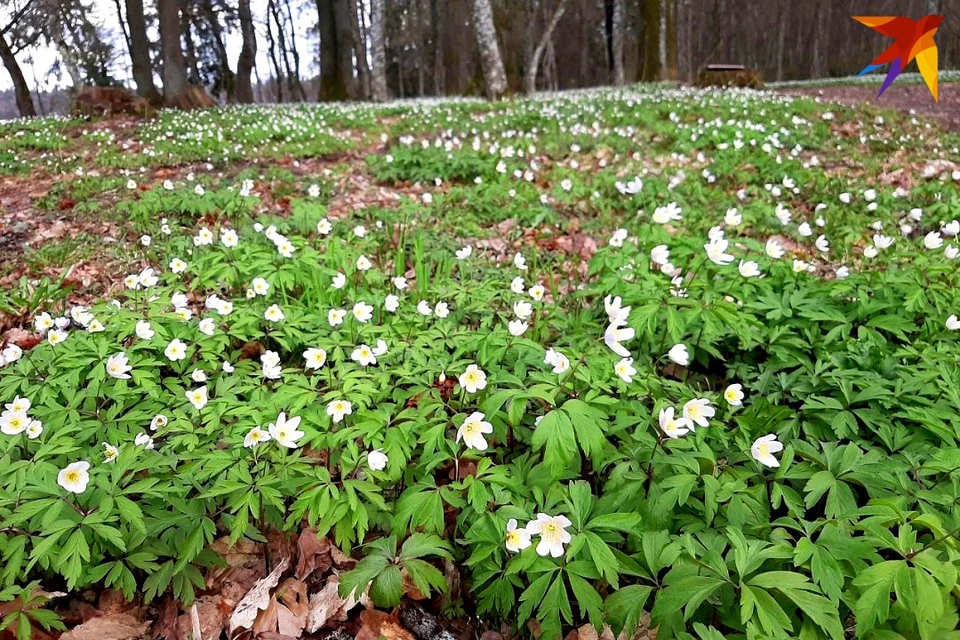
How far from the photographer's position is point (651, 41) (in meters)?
18.0

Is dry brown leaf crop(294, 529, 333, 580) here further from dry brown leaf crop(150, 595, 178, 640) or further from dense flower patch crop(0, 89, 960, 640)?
dry brown leaf crop(150, 595, 178, 640)

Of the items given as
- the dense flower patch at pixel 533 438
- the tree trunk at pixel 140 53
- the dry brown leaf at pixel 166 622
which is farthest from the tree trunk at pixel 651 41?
the dry brown leaf at pixel 166 622

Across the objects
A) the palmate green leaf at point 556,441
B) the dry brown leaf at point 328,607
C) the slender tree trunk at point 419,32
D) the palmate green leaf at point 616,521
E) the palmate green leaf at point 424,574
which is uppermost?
the slender tree trunk at point 419,32

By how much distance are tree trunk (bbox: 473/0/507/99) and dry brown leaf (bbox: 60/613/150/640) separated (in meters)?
13.0

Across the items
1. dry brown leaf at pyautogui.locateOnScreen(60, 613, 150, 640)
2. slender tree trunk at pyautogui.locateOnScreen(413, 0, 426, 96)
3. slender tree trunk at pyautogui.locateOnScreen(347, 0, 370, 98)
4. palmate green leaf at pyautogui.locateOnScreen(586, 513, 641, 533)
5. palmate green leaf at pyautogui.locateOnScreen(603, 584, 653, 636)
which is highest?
slender tree trunk at pyautogui.locateOnScreen(413, 0, 426, 96)

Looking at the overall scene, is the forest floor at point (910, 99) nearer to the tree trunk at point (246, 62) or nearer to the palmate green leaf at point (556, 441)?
the palmate green leaf at point (556, 441)

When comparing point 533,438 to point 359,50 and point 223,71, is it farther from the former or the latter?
point 223,71

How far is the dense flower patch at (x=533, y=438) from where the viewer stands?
1554 mm

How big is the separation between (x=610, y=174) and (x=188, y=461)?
498 cm

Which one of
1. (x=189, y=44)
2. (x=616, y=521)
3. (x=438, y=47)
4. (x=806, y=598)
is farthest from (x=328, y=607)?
(x=438, y=47)

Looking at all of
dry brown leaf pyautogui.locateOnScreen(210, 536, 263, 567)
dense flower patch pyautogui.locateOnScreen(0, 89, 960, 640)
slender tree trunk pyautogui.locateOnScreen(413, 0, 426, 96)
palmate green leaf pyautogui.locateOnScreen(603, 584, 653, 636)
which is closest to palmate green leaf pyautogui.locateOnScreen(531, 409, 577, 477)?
dense flower patch pyautogui.locateOnScreen(0, 89, 960, 640)

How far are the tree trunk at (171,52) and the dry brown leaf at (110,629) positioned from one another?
14.8 meters

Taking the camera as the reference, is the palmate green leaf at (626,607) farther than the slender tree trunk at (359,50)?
No

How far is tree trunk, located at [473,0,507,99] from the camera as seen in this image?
12086 mm
